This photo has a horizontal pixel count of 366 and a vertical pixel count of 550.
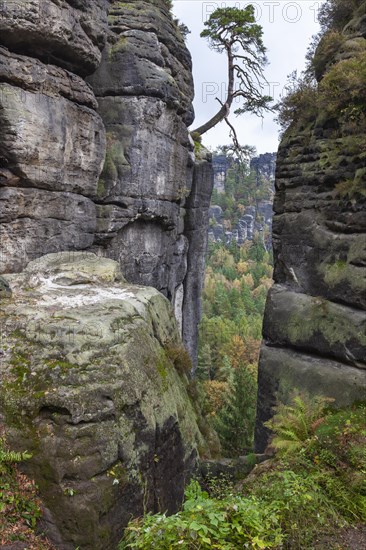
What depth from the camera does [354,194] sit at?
10.1 metres

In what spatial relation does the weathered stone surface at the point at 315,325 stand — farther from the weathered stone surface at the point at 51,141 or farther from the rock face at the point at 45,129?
the weathered stone surface at the point at 51,141

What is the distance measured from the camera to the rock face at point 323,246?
9977mm

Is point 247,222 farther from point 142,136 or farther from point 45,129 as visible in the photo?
point 45,129

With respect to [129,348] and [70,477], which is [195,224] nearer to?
[129,348]

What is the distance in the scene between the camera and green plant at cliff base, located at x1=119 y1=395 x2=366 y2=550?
11.8 feet

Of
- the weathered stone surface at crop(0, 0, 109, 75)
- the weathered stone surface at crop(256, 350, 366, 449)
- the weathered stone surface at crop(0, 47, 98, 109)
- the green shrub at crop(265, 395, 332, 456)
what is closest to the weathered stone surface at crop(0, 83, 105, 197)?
the weathered stone surface at crop(0, 47, 98, 109)

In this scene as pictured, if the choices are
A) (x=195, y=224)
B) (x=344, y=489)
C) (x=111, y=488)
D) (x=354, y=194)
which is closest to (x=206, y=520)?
(x=111, y=488)

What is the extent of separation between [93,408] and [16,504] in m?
1.52

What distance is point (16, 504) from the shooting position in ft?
16.7

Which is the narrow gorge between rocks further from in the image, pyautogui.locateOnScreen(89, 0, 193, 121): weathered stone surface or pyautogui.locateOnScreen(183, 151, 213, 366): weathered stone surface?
pyautogui.locateOnScreen(183, 151, 213, 366): weathered stone surface

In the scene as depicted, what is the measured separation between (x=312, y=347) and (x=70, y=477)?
7.42 m

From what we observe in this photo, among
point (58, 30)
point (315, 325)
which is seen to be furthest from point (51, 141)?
point (315, 325)

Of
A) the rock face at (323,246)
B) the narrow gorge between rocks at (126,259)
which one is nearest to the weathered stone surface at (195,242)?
the narrow gorge between rocks at (126,259)

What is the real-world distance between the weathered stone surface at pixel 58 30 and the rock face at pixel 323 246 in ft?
24.8
